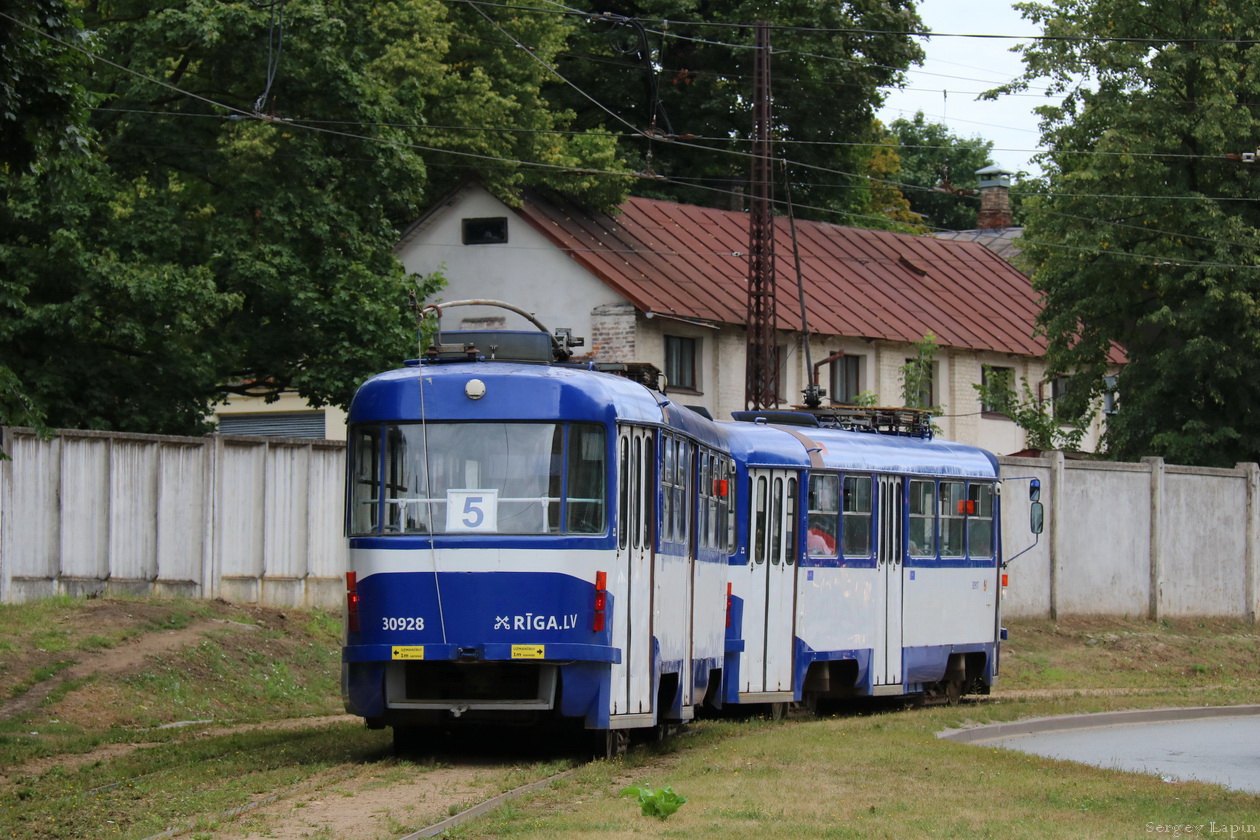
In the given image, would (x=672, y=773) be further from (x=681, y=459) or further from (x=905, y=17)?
(x=905, y=17)

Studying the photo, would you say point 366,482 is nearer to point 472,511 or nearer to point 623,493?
point 472,511

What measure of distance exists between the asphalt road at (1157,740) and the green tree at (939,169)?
5924 centimetres

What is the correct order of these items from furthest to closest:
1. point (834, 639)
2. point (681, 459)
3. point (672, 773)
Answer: point (834, 639)
point (681, 459)
point (672, 773)

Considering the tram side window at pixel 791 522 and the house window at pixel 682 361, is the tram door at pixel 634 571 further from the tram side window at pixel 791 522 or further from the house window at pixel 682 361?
the house window at pixel 682 361

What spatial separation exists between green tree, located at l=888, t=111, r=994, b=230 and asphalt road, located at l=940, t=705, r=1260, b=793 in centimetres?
5924

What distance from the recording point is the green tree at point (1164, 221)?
3834 cm

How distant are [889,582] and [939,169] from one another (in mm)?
68890

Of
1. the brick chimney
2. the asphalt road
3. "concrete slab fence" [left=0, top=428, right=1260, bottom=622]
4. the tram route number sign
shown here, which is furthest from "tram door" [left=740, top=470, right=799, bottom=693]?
the brick chimney

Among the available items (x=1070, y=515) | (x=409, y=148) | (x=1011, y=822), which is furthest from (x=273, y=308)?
(x=1011, y=822)

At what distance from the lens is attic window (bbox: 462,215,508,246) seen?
45188 millimetres

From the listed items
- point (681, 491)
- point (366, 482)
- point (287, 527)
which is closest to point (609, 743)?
point (681, 491)

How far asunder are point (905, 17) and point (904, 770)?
4161cm

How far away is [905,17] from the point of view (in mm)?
53031

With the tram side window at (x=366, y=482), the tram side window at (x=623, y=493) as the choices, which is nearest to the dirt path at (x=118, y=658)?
the tram side window at (x=366, y=482)
